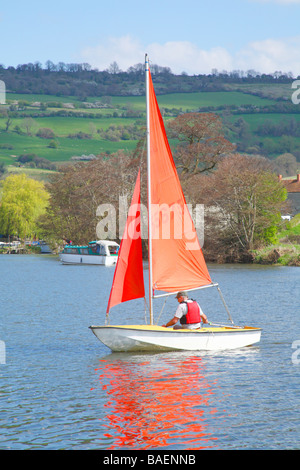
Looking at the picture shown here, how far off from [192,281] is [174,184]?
313cm

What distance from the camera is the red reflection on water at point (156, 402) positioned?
1288 centimetres

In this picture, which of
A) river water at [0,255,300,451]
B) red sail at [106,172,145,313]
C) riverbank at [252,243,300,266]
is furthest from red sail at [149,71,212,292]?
riverbank at [252,243,300,266]

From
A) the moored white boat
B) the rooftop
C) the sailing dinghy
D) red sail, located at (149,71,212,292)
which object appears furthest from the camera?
the rooftop

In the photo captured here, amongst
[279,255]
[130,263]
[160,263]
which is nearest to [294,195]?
[279,255]

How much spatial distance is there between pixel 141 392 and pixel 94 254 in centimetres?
6084

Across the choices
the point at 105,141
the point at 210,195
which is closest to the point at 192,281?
the point at 210,195

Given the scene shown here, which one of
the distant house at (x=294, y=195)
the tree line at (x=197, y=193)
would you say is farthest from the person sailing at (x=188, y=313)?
the distant house at (x=294, y=195)

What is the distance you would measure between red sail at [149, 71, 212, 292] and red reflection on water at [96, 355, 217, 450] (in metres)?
2.67

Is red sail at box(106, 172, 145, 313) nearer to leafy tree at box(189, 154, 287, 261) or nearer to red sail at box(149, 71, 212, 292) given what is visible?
red sail at box(149, 71, 212, 292)

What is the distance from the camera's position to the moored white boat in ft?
245

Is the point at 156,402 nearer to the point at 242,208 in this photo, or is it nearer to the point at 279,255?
the point at 279,255

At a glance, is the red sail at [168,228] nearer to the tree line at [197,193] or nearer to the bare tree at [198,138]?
the tree line at [197,193]

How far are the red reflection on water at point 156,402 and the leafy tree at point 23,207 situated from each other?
91.5 m
